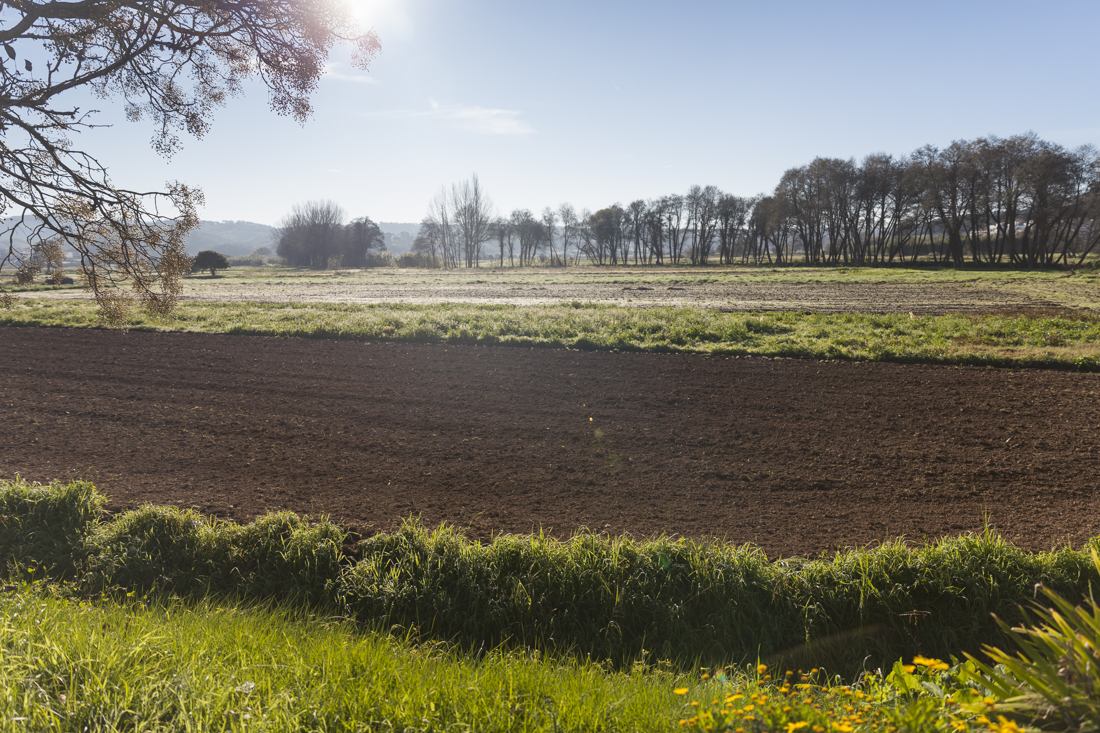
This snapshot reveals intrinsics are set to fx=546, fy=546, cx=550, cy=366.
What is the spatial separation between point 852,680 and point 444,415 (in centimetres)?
654

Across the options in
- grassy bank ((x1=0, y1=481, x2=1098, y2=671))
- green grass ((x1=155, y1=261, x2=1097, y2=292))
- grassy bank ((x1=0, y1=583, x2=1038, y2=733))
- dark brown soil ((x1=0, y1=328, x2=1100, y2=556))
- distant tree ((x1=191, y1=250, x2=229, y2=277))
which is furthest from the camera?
distant tree ((x1=191, y1=250, x2=229, y2=277))

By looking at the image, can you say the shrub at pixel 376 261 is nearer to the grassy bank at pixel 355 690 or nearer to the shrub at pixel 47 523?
the shrub at pixel 47 523

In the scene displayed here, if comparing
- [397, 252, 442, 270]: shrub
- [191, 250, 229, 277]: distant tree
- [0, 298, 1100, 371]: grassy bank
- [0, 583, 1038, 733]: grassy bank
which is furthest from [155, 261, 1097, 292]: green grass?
[0, 583, 1038, 733]: grassy bank

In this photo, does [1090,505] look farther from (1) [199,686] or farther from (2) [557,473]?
(1) [199,686]

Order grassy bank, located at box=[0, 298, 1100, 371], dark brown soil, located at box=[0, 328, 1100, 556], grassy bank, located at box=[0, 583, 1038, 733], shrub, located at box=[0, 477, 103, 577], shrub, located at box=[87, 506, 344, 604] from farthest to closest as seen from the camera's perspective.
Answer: grassy bank, located at box=[0, 298, 1100, 371] < dark brown soil, located at box=[0, 328, 1100, 556] < shrub, located at box=[0, 477, 103, 577] < shrub, located at box=[87, 506, 344, 604] < grassy bank, located at box=[0, 583, 1038, 733]

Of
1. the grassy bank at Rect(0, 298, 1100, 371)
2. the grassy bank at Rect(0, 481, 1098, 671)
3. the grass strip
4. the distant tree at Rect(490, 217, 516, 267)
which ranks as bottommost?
the grassy bank at Rect(0, 481, 1098, 671)

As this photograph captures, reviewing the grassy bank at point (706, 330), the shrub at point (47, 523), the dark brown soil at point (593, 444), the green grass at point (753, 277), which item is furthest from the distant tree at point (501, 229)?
the shrub at point (47, 523)

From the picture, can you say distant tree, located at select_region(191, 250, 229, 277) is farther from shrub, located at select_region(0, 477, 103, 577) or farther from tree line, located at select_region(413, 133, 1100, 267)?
shrub, located at select_region(0, 477, 103, 577)

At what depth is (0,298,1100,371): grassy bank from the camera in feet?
42.5

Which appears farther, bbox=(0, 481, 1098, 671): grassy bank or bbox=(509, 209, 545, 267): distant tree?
bbox=(509, 209, 545, 267): distant tree

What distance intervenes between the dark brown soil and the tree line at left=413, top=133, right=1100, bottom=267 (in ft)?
214

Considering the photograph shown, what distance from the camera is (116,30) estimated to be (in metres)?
7.37

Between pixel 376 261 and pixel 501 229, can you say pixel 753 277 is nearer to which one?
pixel 501 229

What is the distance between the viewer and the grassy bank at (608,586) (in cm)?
404
